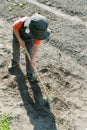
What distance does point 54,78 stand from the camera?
7469mm

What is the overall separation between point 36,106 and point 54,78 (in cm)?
95

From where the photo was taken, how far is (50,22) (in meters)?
9.38

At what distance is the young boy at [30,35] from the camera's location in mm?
6062

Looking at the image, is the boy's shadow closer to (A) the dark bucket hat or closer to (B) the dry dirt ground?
(B) the dry dirt ground

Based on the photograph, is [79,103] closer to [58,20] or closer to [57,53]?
[57,53]

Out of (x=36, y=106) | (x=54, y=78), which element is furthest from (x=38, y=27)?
(x=54, y=78)

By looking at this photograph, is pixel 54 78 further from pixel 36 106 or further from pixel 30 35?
pixel 30 35

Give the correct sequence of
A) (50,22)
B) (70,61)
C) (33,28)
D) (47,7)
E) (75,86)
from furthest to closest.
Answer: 1. (47,7)
2. (50,22)
3. (70,61)
4. (75,86)
5. (33,28)

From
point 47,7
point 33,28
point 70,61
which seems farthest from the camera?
point 47,7

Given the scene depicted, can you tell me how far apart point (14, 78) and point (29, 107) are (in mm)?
955

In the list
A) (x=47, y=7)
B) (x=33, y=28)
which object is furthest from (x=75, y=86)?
(x=47, y=7)

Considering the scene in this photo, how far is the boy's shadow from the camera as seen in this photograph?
21.0ft

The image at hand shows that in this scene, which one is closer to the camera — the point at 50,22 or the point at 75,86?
the point at 75,86

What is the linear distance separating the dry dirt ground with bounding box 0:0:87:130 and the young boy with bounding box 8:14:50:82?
0.29 metres
